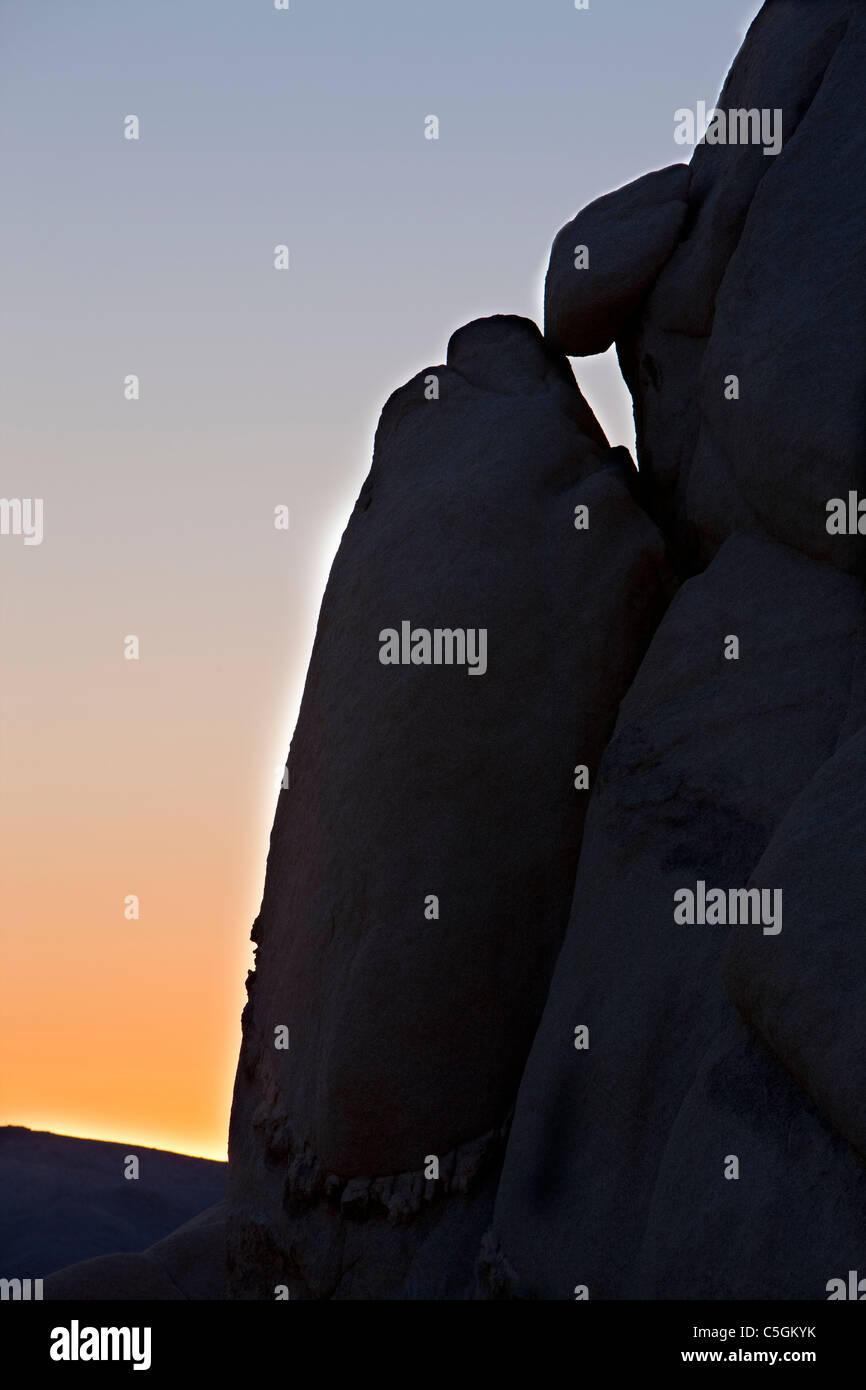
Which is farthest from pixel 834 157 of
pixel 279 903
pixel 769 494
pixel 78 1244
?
pixel 78 1244

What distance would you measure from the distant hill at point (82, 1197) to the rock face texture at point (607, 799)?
16105 mm

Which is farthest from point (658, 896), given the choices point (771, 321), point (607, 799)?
point (771, 321)

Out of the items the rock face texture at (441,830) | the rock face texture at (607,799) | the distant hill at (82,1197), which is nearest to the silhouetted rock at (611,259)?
the rock face texture at (607,799)

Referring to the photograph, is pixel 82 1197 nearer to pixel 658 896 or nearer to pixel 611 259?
pixel 611 259

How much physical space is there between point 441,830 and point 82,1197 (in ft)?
69.2

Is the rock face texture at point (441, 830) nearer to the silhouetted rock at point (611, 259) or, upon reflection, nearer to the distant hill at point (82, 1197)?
the silhouetted rock at point (611, 259)

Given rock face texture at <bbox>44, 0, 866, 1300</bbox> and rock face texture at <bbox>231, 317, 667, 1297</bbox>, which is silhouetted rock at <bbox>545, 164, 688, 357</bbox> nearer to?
rock face texture at <bbox>44, 0, 866, 1300</bbox>

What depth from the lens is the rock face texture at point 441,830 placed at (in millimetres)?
8719

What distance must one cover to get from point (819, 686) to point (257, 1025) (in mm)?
4043

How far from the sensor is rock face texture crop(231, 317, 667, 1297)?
872 cm

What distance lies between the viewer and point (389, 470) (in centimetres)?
1038

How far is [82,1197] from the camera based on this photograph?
28.1 m

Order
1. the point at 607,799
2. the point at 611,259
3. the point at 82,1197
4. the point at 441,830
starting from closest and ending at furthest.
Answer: the point at 607,799 → the point at 441,830 → the point at 611,259 → the point at 82,1197
